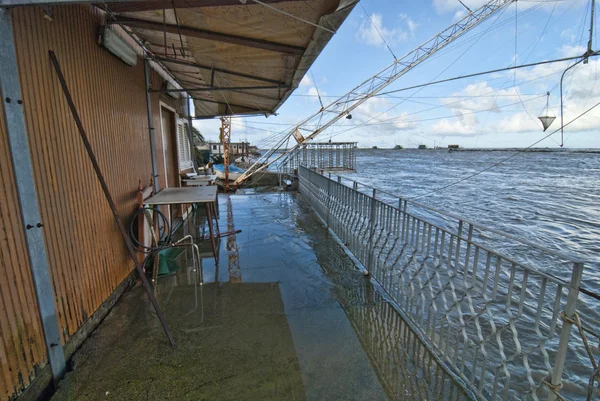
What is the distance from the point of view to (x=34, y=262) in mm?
1922

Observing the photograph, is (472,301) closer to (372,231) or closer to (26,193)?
(372,231)

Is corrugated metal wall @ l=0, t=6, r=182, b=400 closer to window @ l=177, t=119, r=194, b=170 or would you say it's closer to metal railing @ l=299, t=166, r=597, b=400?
metal railing @ l=299, t=166, r=597, b=400

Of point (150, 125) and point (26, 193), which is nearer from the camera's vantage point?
point (26, 193)

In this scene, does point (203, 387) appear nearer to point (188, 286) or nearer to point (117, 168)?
point (188, 286)

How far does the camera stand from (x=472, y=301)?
3.03 metres

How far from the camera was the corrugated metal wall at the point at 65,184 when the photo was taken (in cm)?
177

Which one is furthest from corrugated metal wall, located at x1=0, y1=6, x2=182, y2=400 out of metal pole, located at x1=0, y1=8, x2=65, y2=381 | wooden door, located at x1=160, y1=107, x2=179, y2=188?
wooden door, located at x1=160, y1=107, x2=179, y2=188

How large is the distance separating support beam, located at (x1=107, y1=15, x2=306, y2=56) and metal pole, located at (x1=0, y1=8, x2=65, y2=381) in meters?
1.49

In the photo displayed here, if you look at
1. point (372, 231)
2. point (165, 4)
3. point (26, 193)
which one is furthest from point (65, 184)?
point (372, 231)

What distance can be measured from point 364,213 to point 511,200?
1501cm

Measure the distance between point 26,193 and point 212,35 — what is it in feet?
7.28

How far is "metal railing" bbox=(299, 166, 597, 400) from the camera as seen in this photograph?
161 cm

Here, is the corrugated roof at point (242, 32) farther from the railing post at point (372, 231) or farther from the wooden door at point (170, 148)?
the railing post at point (372, 231)

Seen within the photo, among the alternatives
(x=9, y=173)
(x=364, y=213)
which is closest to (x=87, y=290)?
(x=9, y=173)
